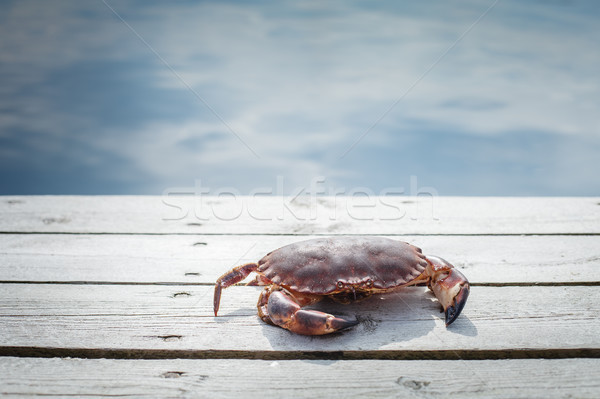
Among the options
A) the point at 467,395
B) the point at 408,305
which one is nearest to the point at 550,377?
the point at 467,395

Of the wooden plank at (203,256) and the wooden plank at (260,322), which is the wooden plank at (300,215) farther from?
the wooden plank at (260,322)

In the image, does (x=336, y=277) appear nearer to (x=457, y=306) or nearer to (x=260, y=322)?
(x=260, y=322)

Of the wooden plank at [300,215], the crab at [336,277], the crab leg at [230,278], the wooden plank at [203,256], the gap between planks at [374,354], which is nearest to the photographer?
the gap between planks at [374,354]

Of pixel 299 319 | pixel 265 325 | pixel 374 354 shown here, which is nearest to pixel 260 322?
pixel 265 325

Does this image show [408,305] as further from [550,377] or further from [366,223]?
[366,223]

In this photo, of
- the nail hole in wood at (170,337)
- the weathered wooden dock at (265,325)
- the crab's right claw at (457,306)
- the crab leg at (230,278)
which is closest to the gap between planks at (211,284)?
the weathered wooden dock at (265,325)

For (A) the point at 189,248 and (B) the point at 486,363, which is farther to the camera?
(A) the point at 189,248
